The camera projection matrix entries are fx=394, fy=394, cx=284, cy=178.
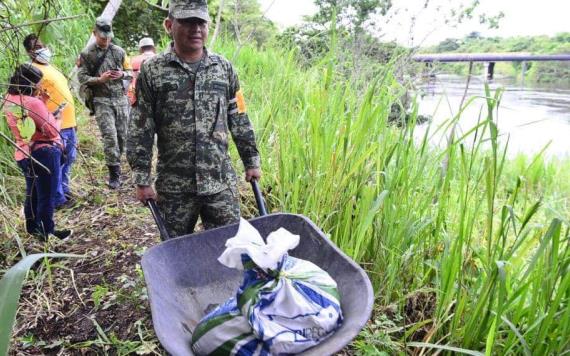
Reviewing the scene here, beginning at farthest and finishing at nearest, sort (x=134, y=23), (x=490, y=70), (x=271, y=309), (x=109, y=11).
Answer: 1. (x=134, y=23)
2. (x=109, y=11)
3. (x=490, y=70)
4. (x=271, y=309)

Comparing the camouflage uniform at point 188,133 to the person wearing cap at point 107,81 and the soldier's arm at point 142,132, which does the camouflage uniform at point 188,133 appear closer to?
the soldier's arm at point 142,132

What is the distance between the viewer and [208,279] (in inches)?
64.7

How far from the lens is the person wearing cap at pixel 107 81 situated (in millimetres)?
4170

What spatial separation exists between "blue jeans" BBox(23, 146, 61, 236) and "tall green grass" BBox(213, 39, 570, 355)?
1.66 m

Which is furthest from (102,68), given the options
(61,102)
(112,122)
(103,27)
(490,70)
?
(490,70)

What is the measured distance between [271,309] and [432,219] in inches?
41.3

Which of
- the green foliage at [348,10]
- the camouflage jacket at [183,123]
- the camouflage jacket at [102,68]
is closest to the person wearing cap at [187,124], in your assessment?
the camouflage jacket at [183,123]

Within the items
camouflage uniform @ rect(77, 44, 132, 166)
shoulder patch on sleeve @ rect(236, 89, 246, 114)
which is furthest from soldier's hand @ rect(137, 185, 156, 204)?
camouflage uniform @ rect(77, 44, 132, 166)

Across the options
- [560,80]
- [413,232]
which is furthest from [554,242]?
[560,80]

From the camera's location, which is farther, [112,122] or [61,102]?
[112,122]

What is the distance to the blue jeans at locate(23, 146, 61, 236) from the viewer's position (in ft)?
9.55

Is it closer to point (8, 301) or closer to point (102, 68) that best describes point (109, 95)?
point (102, 68)

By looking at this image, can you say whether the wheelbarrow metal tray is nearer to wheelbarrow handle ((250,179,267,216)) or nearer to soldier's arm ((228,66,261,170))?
wheelbarrow handle ((250,179,267,216))

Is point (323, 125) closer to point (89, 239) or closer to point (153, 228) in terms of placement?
point (153, 228)
